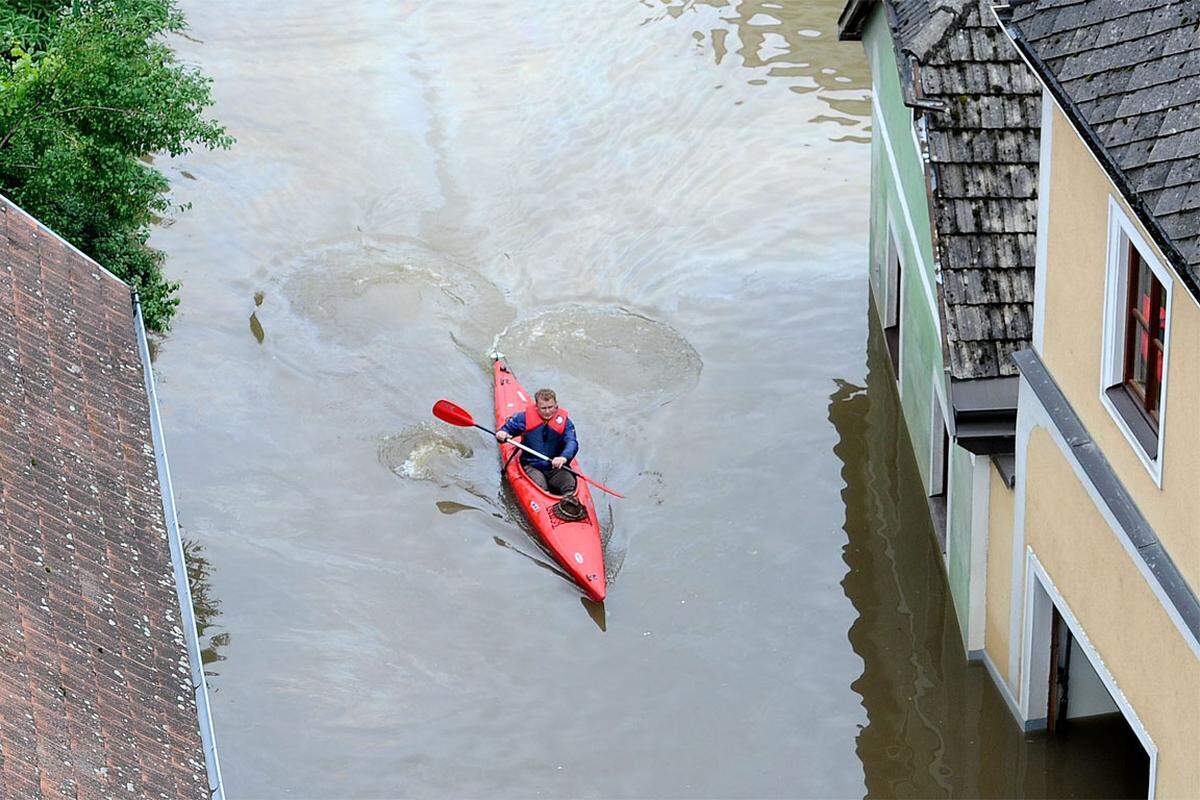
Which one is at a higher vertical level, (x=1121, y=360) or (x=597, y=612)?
(x=1121, y=360)

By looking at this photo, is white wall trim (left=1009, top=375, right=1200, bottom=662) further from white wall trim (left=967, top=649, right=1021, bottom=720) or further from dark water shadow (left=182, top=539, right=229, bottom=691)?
dark water shadow (left=182, top=539, right=229, bottom=691)

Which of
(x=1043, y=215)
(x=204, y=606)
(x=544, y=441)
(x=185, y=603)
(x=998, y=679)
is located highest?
(x=1043, y=215)

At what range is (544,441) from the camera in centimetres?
1686

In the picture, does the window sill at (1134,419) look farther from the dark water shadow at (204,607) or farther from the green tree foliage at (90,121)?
the green tree foliage at (90,121)

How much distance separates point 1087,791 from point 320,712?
622 centimetres

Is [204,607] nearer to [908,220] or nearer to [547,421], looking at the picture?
[547,421]

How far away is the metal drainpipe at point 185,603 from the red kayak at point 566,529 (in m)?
4.19

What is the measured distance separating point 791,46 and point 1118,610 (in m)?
18.2

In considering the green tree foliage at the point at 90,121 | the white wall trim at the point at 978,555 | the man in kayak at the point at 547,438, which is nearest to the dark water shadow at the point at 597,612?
the man in kayak at the point at 547,438

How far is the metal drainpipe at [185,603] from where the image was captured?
9.70 meters

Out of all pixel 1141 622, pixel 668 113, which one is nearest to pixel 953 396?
pixel 1141 622

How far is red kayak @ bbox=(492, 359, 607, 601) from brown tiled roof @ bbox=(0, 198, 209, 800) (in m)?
4.37

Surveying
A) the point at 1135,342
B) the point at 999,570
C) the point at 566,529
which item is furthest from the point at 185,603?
the point at 999,570

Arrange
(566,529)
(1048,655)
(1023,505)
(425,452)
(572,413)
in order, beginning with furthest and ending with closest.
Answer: (572,413)
(425,452)
(566,529)
(1048,655)
(1023,505)
